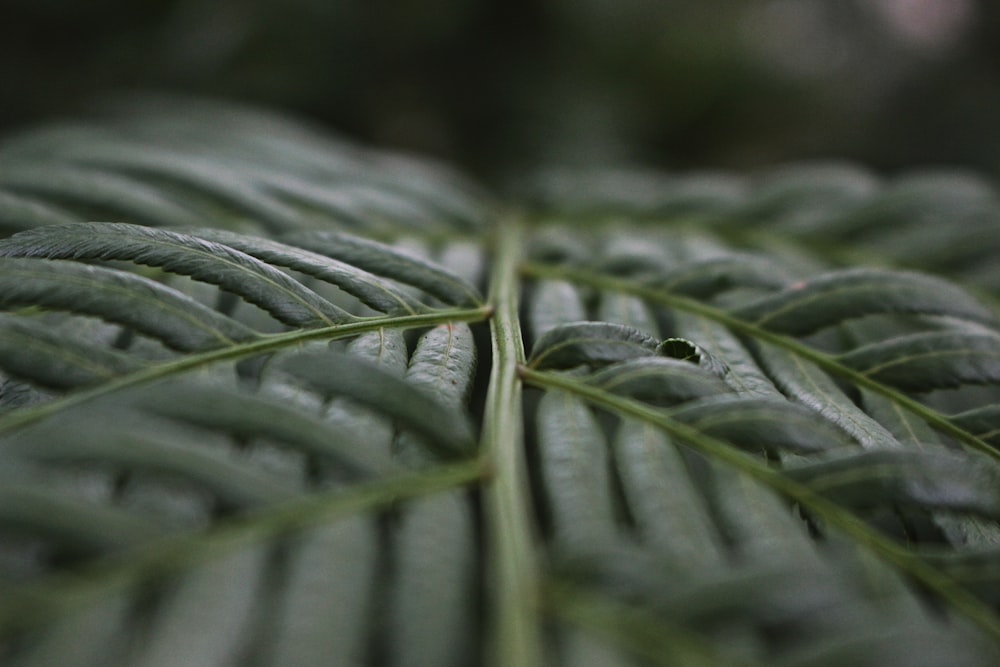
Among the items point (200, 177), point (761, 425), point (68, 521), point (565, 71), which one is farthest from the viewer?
point (565, 71)

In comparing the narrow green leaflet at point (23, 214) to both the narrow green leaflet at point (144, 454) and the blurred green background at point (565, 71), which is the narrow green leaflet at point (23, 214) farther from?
the blurred green background at point (565, 71)

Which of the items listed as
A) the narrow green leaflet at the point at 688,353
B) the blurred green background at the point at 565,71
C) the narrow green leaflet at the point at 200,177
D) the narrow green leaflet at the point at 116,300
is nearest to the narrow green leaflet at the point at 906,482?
the narrow green leaflet at the point at 688,353

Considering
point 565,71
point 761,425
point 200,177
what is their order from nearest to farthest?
point 761,425
point 200,177
point 565,71

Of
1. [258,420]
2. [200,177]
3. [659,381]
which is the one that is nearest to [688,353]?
[659,381]

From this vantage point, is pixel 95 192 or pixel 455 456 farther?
pixel 95 192

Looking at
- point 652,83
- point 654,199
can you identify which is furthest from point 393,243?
point 652,83

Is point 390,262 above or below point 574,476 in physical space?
above

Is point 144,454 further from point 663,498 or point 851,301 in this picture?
point 851,301

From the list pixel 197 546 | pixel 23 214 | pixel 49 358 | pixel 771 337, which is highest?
pixel 23 214
